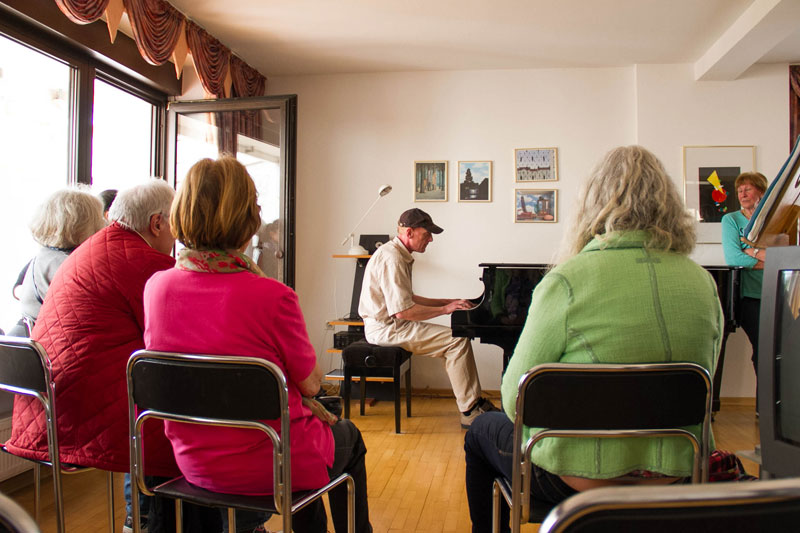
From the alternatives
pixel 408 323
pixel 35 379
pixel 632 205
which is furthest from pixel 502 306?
pixel 35 379

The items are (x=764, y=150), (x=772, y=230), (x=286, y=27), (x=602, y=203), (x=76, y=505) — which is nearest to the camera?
(x=772, y=230)

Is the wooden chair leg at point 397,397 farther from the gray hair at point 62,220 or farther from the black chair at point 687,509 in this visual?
the black chair at point 687,509

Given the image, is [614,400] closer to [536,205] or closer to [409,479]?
[409,479]

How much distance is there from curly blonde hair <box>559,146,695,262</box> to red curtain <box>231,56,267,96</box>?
3.88 metres

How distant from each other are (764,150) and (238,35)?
4.10 meters

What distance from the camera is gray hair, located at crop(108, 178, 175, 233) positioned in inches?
72.3

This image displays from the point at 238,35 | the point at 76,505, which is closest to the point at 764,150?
the point at 238,35

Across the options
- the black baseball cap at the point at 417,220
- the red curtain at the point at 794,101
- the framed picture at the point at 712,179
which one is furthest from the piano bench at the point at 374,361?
the red curtain at the point at 794,101

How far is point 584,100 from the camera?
193 inches

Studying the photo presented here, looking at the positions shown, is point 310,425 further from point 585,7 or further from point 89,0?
point 585,7

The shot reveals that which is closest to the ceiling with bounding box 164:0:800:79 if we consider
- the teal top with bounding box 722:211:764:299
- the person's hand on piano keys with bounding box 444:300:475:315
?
the teal top with bounding box 722:211:764:299

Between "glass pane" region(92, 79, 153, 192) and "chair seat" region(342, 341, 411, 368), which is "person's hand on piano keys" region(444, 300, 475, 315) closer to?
"chair seat" region(342, 341, 411, 368)

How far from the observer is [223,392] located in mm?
1327

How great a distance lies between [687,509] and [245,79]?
195 inches
